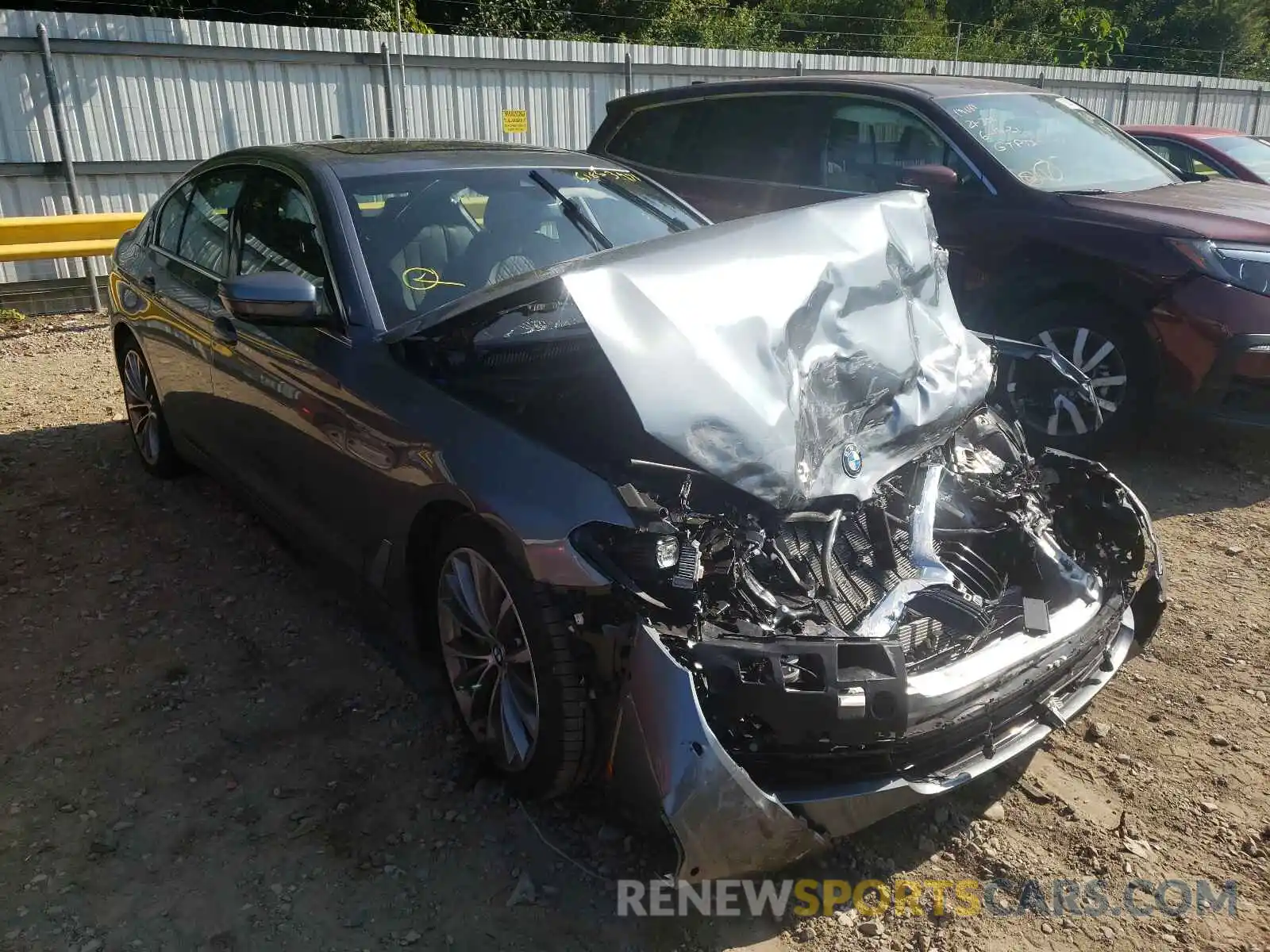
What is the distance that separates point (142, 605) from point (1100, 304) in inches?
189

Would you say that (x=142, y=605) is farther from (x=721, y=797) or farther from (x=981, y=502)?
(x=981, y=502)

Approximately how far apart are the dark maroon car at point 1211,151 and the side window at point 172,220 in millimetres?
8011

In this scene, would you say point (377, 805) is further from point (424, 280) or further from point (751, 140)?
point (751, 140)

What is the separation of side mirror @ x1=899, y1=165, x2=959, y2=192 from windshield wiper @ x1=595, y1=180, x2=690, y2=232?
1.97 metres

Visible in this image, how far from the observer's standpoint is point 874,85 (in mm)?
5941

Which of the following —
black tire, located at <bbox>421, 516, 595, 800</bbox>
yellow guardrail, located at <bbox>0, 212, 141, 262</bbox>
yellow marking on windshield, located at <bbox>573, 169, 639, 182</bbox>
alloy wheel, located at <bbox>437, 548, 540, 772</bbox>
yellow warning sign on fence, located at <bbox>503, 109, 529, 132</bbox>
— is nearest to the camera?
black tire, located at <bbox>421, 516, 595, 800</bbox>

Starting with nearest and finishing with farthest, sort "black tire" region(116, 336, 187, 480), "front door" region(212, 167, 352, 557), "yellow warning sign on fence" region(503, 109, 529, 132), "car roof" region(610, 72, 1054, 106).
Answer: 1. "front door" region(212, 167, 352, 557)
2. "black tire" region(116, 336, 187, 480)
3. "car roof" region(610, 72, 1054, 106)
4. "yellow warning sign on fence" region(503, 109, 529, 132)

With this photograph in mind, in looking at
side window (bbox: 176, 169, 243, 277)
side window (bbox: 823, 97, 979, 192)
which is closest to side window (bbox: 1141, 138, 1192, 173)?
side window (bbox: 823, 97, 979, 192)

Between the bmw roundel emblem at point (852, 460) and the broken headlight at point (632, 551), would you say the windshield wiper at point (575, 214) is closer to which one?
the bmw roundel emblem at point (852, 460)

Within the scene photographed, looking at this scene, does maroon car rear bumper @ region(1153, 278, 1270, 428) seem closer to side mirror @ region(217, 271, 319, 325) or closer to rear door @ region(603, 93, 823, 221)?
rear door @ region(603, 93, 823, 221)

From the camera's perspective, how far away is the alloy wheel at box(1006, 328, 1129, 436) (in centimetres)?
491

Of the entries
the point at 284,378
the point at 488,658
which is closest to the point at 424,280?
the point at 284,378

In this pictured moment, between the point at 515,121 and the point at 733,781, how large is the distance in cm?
1057

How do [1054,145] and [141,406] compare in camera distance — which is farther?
[1054,145]
